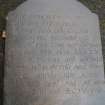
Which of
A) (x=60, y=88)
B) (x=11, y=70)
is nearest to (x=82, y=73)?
(x=60, y=88)

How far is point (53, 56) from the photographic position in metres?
2.40

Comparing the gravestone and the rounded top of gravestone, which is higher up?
the rounded top of gravestone

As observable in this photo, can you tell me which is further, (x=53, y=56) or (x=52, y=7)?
(x=52, y=7)

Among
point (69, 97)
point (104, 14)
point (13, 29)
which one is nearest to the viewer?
→ point (69, 97)

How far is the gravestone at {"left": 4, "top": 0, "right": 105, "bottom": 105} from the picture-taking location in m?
2.30

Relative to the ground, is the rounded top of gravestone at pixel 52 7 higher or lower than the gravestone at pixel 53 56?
higher

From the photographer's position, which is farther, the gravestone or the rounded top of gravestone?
the rounded top of gravestone

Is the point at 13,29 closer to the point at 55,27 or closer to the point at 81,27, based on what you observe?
the point at 55,27

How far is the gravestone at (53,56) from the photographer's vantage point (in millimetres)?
2303

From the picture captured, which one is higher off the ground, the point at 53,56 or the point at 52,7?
the point at 52,7

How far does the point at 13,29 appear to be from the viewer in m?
2.47

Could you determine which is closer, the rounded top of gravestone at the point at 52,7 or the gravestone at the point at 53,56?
the gravestone at the point at 53,56

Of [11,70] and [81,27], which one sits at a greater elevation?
[81,27]

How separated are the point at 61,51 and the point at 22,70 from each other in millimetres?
480
